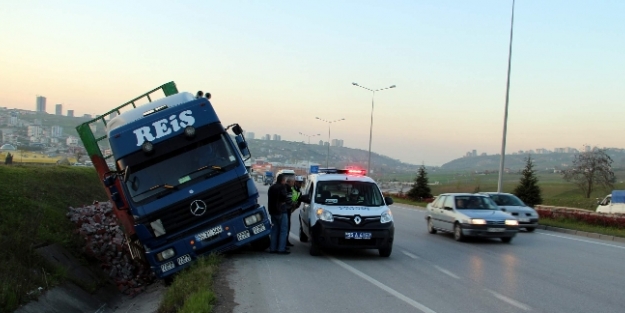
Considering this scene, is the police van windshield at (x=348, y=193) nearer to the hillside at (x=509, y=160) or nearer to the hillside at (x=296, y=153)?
the hillside at (x=509, y=160)

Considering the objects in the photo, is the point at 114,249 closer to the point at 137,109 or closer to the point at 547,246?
the point at 137,109

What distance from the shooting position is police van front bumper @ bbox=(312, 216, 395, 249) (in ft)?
40.8

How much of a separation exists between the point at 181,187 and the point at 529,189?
3177 cm

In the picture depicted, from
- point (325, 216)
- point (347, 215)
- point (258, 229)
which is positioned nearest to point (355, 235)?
point (347, 215)

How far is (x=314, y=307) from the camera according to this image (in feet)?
26.1

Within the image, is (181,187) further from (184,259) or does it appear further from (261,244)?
(261,244)

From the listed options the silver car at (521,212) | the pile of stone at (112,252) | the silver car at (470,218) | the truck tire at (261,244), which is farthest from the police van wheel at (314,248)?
the silver car at (521,212)

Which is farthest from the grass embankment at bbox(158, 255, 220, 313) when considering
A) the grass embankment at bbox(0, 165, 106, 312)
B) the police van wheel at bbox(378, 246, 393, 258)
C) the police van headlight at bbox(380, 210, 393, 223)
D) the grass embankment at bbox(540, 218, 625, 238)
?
the grass embankment at bbox(540, 218, 625, 238)

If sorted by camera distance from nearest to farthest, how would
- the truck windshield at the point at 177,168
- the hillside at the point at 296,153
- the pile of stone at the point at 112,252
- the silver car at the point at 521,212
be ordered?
the truck windshield at the point at 177,168
the pile of stone at the point at 112,252
the silver car at the point at 521,212
the hillside at the point at 296,153

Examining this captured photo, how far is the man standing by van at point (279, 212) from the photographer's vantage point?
13.2 m

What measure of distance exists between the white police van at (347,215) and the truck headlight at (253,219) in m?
1.56

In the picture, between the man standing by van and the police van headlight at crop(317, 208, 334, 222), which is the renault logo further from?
the police van headlight at crop(317, 208, 334, 222)

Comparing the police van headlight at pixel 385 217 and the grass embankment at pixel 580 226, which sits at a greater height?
the police van headlight at pixel 385 217

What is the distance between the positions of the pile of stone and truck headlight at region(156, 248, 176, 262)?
7.14 ft
